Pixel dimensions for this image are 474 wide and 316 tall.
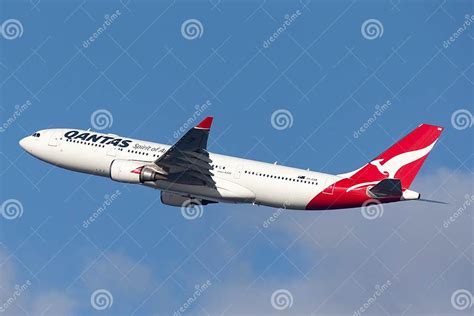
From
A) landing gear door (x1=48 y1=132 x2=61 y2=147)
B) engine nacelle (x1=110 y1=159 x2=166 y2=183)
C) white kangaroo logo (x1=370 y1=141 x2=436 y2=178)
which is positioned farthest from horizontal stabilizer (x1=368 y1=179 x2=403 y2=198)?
landing gear door (x1=48 y1=132 x2=61 y2=147)

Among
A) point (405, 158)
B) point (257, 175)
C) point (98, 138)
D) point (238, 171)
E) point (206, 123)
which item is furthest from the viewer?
point (98, 138)

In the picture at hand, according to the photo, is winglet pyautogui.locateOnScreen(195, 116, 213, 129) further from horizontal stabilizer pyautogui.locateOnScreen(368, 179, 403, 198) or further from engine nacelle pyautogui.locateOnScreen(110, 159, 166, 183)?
horizontal stabilizer pyautogui.locateOnScreen(368, 179, 403, 198)

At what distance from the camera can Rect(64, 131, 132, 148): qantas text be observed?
65312mm

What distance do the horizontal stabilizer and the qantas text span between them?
66.4 feet

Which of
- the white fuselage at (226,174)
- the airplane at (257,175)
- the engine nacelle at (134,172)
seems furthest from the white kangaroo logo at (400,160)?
the engine nacelle at (134,172)

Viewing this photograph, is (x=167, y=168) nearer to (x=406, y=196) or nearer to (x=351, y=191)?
(x=351, y=191)

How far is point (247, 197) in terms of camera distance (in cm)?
6100

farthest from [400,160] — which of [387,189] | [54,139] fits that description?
[54,139]

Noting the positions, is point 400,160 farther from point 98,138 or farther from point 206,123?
point 98,138

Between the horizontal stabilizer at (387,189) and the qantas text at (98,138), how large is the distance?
2024 cm

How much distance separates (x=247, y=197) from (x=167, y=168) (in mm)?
6392

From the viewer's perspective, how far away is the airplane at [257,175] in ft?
193

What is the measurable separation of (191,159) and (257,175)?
521 centimetres

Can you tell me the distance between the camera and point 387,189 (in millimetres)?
57375
